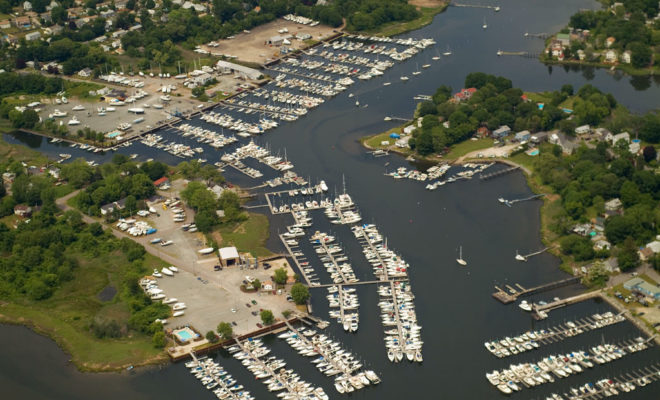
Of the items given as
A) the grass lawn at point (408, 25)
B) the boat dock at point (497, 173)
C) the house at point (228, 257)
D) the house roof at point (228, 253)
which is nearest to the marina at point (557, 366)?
the house at point (228, 257)

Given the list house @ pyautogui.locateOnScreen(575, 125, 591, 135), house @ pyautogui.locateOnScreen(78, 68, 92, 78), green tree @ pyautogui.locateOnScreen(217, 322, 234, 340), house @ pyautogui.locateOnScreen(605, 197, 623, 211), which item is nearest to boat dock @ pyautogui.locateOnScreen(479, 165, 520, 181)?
house @ pyautogui.locateOnScreen(575, 125, 591, 135)

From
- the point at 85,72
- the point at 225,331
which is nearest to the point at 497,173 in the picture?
the point at 225,331

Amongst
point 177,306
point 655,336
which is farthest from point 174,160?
point 655,336

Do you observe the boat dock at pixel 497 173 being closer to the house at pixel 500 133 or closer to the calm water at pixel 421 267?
the calm water at pixel 421 267

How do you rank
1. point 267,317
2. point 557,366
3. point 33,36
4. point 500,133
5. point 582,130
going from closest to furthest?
point 557,366
point 267,317
point 582,130
point 500,133
point 33,36

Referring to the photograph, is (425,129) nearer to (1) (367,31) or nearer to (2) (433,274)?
(2) (433,274)

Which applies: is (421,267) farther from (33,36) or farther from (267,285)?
(33,36)
